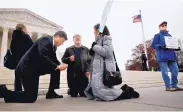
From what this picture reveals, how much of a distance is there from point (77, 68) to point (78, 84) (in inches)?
15.4

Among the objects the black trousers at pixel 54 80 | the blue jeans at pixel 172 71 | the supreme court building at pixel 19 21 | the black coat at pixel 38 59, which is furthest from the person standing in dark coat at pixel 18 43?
the supreme court building at pixel 19 21

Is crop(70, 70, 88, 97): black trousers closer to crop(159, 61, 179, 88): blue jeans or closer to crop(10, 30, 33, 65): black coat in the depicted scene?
crop(10, 30, 33, 65): black coat

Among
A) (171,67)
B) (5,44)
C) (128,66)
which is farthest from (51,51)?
(128,66)

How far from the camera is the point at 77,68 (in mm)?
4809

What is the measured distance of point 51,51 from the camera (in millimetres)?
3869

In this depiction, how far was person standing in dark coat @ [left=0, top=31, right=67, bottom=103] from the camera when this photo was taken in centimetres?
345

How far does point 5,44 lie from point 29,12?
23.7 feet

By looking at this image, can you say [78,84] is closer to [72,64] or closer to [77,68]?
[77,68]

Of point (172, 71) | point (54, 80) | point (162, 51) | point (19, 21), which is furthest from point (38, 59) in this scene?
point (19, 21)

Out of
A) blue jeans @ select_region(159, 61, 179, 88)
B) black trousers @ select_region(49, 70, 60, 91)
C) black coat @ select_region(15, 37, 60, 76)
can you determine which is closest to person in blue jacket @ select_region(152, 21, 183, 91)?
blue jeans @ select_region(159, 61, 179, 88)

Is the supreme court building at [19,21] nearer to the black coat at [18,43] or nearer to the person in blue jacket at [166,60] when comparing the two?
the black coat at [18,43]

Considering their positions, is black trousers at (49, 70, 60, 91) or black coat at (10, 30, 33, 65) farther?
black trousers at (49, 70, 60, 91)

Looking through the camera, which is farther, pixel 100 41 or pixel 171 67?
pixel 171 67

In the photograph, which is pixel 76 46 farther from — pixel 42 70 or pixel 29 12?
pixel 29 12
